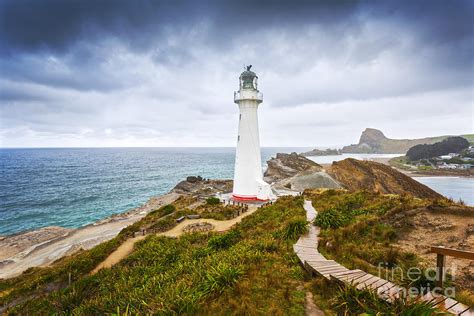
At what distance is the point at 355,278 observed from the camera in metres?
5.54

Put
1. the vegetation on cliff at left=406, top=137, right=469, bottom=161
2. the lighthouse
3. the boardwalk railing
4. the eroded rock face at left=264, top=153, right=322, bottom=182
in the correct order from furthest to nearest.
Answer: the vegetation on cliff at left=406, top=137, right=469, bottom=161, the eroded rock face at left=264, top=153, right=322, bottom=182, the lighthouse, the boardwalk railing

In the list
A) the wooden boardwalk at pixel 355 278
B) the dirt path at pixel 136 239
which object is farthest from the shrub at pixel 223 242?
the dirt path at pixel 136 239

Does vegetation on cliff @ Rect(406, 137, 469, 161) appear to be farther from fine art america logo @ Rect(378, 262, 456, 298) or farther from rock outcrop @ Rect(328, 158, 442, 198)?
fine art america logo @ Rect(378, 262, 456, 298)

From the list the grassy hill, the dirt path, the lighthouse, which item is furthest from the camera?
the lighthouse

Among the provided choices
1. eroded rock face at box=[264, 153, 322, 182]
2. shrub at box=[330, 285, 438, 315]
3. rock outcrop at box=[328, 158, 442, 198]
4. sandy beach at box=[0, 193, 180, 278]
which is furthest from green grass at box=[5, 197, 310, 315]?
eroded rock face at box=[264, 153, 322, 182]

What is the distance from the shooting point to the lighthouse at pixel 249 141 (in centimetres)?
2241

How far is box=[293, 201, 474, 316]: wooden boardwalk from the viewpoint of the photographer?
4.54 m

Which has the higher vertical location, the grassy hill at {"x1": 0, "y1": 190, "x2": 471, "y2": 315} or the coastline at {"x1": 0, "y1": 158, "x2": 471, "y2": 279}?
the grassy hill at {"x1": 0, "y1": 190, "x2": 471, "y2": 315}

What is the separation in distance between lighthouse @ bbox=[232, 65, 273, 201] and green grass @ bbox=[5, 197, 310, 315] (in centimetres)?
1038

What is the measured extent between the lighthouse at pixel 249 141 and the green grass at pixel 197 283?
10378mm

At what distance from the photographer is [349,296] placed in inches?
A: 193

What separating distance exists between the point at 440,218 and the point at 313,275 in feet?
22.8

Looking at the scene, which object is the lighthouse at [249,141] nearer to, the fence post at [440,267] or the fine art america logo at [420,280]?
the fine art america logo at [420,280]

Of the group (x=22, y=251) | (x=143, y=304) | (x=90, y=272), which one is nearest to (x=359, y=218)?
(x=143, y=304)
